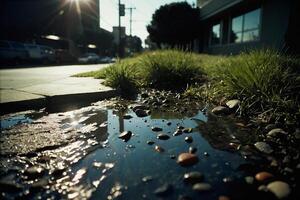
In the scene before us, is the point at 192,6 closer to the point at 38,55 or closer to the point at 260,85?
the point at 38,55

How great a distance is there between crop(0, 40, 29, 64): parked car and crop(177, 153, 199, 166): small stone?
20713 mm

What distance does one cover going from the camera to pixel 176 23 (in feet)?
70.5

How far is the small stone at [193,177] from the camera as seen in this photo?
159 centimetres

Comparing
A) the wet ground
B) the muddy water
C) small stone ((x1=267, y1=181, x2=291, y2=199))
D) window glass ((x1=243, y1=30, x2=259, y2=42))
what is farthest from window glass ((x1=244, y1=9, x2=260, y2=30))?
small stone ((x1=267, y1=181, x2=291, y2=199))

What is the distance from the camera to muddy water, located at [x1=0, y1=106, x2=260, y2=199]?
58.6 inches

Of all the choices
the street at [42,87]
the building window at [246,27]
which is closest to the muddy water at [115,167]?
the street at [42,87]

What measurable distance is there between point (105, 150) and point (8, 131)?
A: 1.02 metres

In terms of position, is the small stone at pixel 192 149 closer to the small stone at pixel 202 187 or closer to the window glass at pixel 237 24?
the small stone at pixel 202 187

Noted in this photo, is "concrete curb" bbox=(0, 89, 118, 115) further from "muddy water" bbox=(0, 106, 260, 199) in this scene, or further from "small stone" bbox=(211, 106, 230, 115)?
"small stone" bbox=(211, 106, 230, 115)

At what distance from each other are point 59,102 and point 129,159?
218 cm

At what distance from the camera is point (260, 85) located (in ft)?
9.84

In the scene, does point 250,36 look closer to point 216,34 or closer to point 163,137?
point 216,34

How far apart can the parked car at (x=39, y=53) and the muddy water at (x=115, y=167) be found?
70.1ft

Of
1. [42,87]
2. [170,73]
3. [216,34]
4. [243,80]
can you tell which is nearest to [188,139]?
[243,80]
